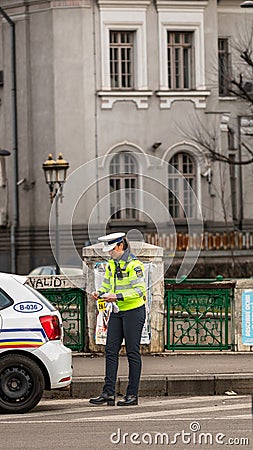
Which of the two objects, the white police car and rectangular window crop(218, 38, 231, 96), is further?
rectangular window crop(218, 38, 231, 96)

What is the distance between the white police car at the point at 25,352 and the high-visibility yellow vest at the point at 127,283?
0.78m

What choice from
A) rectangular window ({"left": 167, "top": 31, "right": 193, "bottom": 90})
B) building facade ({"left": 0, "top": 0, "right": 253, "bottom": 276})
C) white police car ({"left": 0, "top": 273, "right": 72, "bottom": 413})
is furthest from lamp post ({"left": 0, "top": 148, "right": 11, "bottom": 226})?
white police car ({"left": 0, "top": 273, "right": 72, "bottom": 413})

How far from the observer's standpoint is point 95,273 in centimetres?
1681

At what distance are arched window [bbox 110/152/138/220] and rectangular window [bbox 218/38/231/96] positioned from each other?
13.7 ft

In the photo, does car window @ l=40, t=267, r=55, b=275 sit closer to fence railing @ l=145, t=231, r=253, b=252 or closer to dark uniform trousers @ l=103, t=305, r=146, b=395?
fence railing @ l=145, t=231, r=253, b=252

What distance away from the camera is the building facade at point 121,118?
39.3 metres

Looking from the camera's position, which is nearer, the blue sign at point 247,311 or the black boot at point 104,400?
the black boot at point 104,400

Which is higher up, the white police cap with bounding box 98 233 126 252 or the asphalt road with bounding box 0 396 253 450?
the white police cap with bounding box 98 233 126 252

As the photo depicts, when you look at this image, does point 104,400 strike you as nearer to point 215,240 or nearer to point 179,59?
point 215,240

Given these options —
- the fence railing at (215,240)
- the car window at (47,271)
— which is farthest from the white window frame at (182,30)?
the car window at (47,271)

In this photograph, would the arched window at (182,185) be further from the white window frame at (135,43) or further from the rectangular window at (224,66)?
the rectangular window at (224,66)

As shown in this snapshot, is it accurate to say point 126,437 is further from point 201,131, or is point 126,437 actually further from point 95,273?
point 201,131

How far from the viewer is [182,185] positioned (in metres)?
40.4

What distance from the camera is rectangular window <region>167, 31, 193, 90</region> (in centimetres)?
4028
